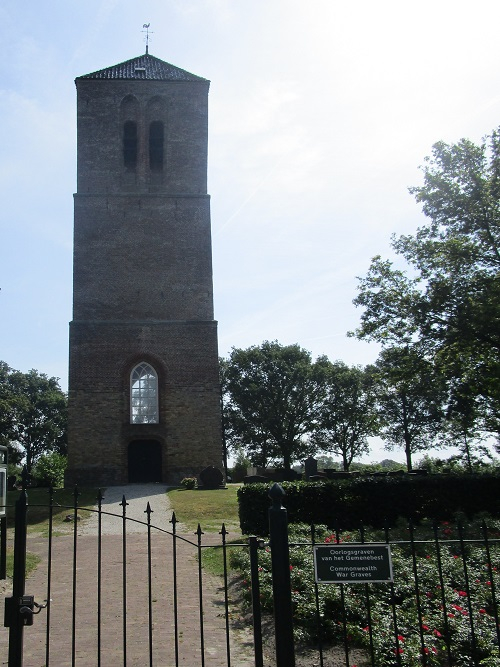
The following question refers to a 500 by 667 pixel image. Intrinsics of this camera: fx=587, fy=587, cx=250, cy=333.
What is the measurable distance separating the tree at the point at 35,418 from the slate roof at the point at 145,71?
1345 inches

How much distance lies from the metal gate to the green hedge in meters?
3.71

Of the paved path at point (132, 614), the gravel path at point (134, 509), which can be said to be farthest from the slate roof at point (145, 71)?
the paved path at point (132, 614)

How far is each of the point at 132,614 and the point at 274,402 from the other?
142 feet

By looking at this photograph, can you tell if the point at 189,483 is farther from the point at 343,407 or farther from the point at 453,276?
the point at 343,407

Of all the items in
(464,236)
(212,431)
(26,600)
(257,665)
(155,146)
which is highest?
(155,146)

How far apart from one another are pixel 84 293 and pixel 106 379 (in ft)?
13.4

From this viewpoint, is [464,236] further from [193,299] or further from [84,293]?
[84,293]

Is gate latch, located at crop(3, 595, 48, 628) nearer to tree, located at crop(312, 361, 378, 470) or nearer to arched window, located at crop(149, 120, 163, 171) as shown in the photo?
arched window, located at crop(149, 120, 163, 171)

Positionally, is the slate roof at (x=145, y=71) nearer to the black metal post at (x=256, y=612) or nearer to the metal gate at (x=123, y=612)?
the metal gate at (x=123, y=612)

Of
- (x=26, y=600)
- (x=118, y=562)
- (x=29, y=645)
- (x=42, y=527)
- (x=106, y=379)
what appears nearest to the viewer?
(x=26, y=600)

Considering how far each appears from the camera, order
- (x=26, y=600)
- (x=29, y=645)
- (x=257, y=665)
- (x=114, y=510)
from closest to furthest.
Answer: (x=257, y=665)
(x=26, y=600)
(x=29, y=645)
(x=114, y=510)

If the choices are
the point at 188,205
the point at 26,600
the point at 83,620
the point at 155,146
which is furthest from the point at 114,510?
the point at 155,146

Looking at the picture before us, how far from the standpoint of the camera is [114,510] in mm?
17719

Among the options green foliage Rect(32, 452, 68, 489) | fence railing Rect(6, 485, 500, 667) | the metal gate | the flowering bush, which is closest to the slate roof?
green foliage Rect(32, 452, 68, 489)
